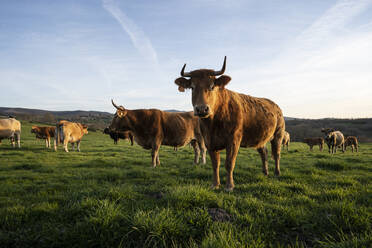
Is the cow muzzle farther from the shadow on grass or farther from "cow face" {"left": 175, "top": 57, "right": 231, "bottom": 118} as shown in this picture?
the shadow on grass

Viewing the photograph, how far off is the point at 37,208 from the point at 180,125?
281 inches

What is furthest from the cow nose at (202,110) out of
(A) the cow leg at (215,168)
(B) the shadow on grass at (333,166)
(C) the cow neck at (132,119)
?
(B) the shadow on grass at (333,166)

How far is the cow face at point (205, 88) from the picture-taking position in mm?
3965

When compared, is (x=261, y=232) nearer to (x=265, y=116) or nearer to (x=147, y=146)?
(x=265, y=116)

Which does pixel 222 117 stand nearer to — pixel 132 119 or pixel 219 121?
pixel 219 121

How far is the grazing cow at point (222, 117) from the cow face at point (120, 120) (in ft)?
14.5

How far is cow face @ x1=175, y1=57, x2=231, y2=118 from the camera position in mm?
3965

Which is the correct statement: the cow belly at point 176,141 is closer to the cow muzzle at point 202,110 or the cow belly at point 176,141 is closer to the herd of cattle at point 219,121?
the herd of cattle at point 219,121

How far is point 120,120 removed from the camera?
29.1 feet

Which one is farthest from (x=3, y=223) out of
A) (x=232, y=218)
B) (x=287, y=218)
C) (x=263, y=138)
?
(x=263, y=138)

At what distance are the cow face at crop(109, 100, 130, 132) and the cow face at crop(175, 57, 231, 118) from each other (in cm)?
482

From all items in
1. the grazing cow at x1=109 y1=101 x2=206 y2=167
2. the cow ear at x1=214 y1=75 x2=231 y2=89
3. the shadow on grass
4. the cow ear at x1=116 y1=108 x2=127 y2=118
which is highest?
the cow ear at x1=214 y1=75 x2=231 y2=89

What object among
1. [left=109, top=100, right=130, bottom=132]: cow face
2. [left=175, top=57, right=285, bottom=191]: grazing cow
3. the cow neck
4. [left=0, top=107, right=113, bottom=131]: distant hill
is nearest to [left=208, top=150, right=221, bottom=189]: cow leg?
[left=175, top=57, right=285, bottom=191]: grazing cow

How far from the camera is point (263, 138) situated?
5.64 m
